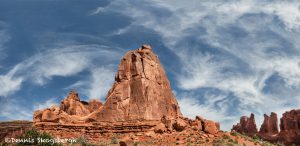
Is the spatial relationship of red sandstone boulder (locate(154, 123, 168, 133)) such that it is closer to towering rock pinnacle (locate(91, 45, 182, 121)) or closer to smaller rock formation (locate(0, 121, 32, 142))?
towering rock pinnacle (locate(91, 45, 182, 121))

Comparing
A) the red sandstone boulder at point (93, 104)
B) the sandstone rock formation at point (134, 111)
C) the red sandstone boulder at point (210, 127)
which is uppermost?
the red sandstone boulder at point (93, 104)

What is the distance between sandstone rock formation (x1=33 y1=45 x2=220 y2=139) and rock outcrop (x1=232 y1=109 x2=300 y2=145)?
65.0 m

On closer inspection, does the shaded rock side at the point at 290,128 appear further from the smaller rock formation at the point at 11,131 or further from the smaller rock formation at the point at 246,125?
the smaller rock formation at the point at 11,131

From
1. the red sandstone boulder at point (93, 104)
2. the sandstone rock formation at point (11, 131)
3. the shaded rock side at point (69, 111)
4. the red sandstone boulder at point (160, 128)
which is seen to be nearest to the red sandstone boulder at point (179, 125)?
the red sandstone boulder at point (160, 128)

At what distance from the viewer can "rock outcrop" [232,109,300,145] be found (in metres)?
123

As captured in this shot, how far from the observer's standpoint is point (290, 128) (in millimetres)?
126812

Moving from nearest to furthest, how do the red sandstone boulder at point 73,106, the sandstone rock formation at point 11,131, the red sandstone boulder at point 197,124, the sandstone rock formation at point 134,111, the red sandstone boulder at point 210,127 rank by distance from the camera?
the red sandstone boulder at point 210,127, the red sandstone boulder at point 197,124, the sandstone rock formation at point 134,111, the red sandstone boulder at point 73,106, the sandstone rock formation at point 11,131

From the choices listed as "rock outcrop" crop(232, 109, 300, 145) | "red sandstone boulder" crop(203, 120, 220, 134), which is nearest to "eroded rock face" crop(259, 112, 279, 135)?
"rock outcrop" crop(232, 109, 300, 145)

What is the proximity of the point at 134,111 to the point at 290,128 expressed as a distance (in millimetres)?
80286

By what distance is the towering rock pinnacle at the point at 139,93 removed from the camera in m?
65.3

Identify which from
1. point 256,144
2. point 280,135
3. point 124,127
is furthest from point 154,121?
point 280,135

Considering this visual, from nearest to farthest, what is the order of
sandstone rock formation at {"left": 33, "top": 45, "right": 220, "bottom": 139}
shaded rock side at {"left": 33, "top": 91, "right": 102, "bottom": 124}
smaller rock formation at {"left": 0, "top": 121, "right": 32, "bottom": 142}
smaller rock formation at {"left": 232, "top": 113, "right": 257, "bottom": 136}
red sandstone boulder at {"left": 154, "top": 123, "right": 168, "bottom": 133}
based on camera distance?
red sandstone boulder at {"left": 154, "top": 123, "right": 168, "bottom": 133} < sandstone rock formation at {"left": 33, "top": 45, "right": 220, "bottom": 139} < shaded rock side at {"left": 33, "top": 91, "right": 102, "bottom": 124} < smaller rock formation at {"left": 0, "top": 121, "right": 32, "bottom": 142} < smaller rock formation at {"left": 232, "top": 113, "right": 257, "bottom": 136}

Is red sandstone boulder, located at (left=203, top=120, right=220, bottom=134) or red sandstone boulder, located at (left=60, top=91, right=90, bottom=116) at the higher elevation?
red sandstone boulder, located at (left=60, top=91, right=90, bottom=116)

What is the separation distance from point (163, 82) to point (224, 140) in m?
22.4
